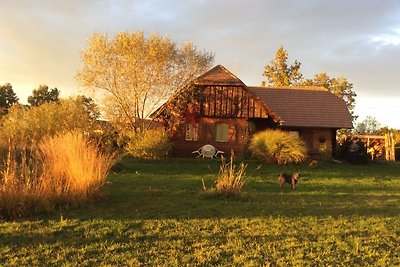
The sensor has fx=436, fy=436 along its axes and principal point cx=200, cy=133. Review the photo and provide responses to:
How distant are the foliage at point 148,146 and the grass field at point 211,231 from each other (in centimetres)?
993

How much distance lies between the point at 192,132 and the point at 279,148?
7655 mm

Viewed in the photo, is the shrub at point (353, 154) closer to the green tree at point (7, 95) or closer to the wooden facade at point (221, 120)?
Result: the wooden facade at point (221, 120)

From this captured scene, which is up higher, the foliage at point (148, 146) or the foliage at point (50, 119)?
the foliage at point (50, 119)

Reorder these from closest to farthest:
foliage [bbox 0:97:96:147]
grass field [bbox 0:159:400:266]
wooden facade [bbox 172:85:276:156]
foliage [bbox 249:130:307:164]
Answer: grass field [bbox 0:159:400:266] → foliage [bbox 0:97:96:147] → foliage [bbox 249:130:307:164] → wooden facade [bbox 172:85:276:156]

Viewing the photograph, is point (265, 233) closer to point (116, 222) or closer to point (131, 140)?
point (116, 222)

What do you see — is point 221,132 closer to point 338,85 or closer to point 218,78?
point 218,78

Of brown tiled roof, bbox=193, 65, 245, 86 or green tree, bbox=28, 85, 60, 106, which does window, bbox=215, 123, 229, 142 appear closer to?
brown tiled roof, bbox=193, 65, 245, 86

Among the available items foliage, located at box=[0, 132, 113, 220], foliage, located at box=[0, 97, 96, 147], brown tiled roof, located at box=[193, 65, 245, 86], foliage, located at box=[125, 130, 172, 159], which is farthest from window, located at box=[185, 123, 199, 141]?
foliage, located at box=[0, 132, 113, 220]

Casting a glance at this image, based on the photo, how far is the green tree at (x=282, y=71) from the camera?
45781mm

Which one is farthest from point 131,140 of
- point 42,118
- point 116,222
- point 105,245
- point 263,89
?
point 105,245

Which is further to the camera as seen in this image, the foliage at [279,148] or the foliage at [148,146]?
the foliage at [148,146]

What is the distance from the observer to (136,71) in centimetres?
2625

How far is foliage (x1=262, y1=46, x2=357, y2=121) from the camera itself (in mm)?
45844

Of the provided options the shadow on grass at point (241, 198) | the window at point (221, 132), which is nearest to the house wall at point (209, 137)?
the window at point (221, 132)
